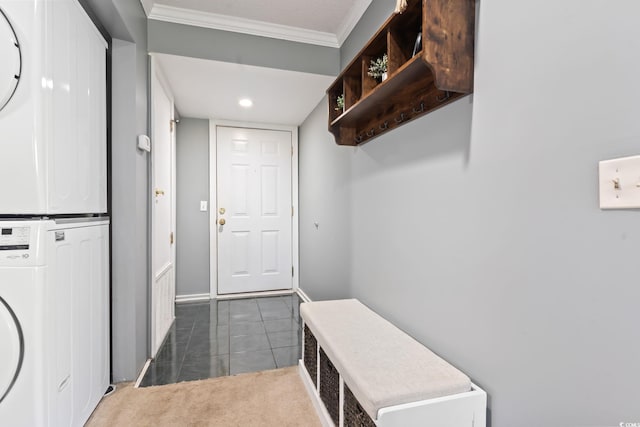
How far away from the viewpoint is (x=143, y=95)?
2.04 metres

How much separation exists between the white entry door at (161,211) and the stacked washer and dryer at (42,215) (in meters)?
0.75

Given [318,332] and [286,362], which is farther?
[286,362]

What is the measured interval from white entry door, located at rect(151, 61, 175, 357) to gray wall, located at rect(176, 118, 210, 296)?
507 millimetres

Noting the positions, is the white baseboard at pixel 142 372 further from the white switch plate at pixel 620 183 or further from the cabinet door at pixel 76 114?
the white switch plate at pixel 620 183

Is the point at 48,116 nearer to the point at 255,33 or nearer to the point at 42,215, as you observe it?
the point at 42,215

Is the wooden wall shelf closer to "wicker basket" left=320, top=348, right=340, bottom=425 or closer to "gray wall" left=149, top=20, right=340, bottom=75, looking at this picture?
"gray wall" left=149, top=20, right=340, bottom=75

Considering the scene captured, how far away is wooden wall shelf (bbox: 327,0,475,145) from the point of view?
109 centimetres

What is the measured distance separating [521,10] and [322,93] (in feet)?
6.73

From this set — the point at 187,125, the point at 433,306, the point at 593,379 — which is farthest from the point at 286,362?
the point at 187,125

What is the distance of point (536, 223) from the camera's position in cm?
91

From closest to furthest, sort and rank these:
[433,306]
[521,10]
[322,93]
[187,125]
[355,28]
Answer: [521,10] < [433,306] < [355,28] < [322,93] < [187,125]

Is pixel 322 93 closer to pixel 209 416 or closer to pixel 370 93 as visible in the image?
pixel 370 93

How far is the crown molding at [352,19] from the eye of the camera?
2037mm

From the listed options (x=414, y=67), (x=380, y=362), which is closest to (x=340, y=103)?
(x=414, y=67)
